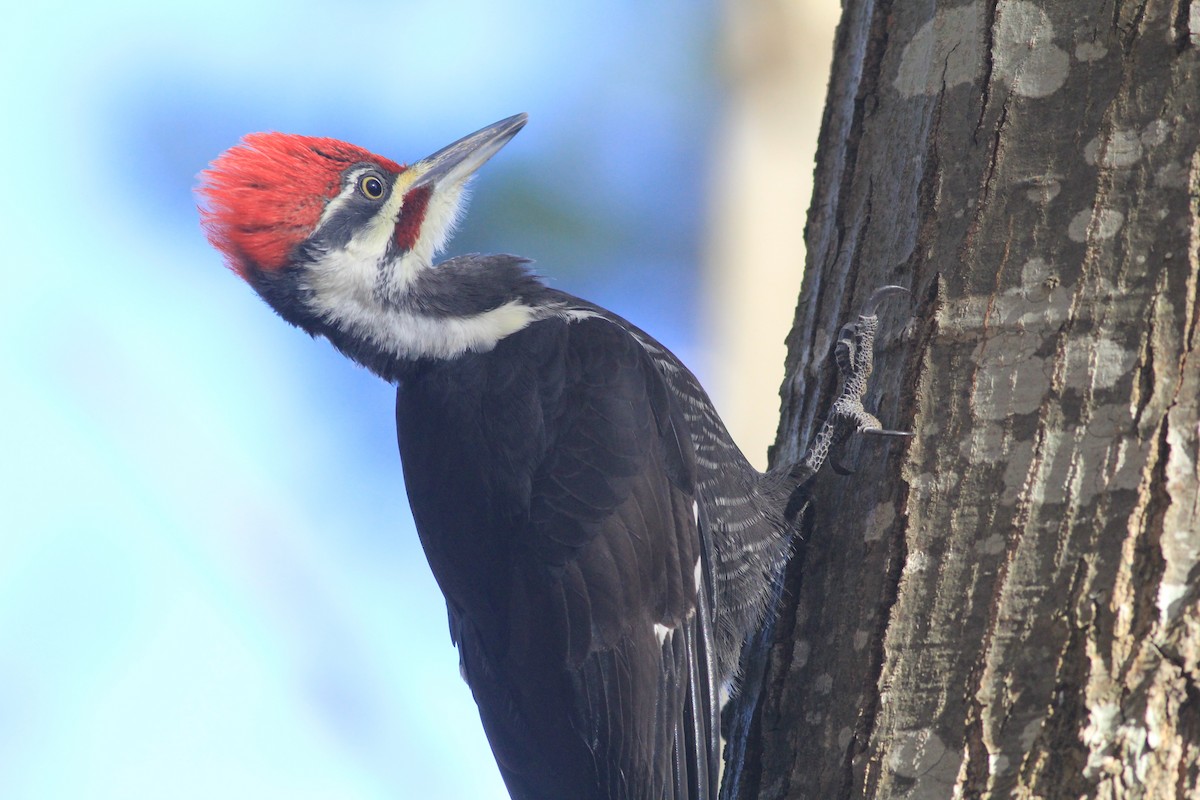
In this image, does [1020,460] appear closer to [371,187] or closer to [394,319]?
[394,319]

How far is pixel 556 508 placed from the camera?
256cm

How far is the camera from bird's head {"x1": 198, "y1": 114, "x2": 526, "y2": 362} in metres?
2.90

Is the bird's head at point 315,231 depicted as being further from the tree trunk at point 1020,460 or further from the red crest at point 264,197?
the tree trunk at point 1020,460

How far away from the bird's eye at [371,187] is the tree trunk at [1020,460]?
1.46 meters

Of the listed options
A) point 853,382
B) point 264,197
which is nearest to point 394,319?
point 264,197

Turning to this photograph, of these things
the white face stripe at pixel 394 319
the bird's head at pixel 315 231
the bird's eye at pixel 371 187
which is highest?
the bird's eye at pixel 371 187

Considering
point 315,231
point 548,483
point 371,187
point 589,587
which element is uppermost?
point 371,187

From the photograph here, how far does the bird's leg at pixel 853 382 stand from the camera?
2027mm

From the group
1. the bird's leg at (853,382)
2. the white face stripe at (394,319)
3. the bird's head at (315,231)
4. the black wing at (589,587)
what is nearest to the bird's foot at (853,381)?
the bird's leg at (853,382)

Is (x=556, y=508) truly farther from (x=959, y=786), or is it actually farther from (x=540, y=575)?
(x=959, y=786)

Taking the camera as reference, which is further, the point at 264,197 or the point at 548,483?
the point at 264,197

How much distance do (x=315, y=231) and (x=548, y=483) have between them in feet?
3.12

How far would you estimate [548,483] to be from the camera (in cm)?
259

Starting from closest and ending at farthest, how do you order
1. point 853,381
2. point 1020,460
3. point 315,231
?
point 1020,460 < point 853,381 < point 315,231
